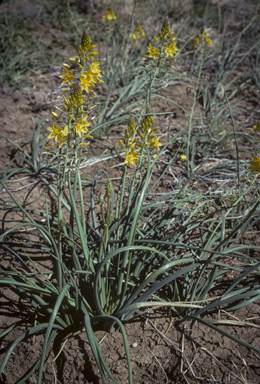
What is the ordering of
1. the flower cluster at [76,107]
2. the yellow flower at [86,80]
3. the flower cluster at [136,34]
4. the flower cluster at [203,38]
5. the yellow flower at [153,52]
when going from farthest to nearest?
the flower cluster at [136,34] < the flower cluster at [203,38] < the yellow flower at [153,52] < the yellow flower at [86,80] < the flower cluster at [76,107]

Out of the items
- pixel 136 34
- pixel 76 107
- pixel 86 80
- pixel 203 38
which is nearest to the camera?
pixel 76 107

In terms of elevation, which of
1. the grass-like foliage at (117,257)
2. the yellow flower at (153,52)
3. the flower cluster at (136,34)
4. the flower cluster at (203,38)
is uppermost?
the yellow flower at (153,52)

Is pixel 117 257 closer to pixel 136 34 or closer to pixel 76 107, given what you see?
pixel 76 107

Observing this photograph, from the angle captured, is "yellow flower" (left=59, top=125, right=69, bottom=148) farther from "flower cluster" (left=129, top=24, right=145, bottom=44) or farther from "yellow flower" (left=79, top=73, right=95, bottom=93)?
"flower cluster" (left=129, top=24, right=145, bottom=44)

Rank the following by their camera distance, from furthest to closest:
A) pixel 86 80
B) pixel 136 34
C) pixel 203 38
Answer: pixel 136 34, pixel 203 38, pixel 86 80

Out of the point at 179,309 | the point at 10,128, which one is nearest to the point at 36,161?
the point at 10,128

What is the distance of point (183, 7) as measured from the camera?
658cm

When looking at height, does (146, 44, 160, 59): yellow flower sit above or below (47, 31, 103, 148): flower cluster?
above

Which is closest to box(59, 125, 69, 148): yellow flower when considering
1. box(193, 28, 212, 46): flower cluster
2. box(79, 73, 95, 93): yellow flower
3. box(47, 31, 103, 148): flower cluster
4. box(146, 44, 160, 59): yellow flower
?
box(47, 31, 103, 148): flower cluster

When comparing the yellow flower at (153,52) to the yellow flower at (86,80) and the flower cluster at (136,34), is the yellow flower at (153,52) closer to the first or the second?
the yellow flower at (86,80)

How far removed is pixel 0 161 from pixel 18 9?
4676 mm

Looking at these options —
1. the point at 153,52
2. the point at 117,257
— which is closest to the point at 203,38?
the point at 153,52

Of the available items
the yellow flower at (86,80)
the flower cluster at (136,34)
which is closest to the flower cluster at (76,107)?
the yellow flower at (86,80)

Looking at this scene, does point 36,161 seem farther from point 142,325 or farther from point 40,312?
point 142,325
